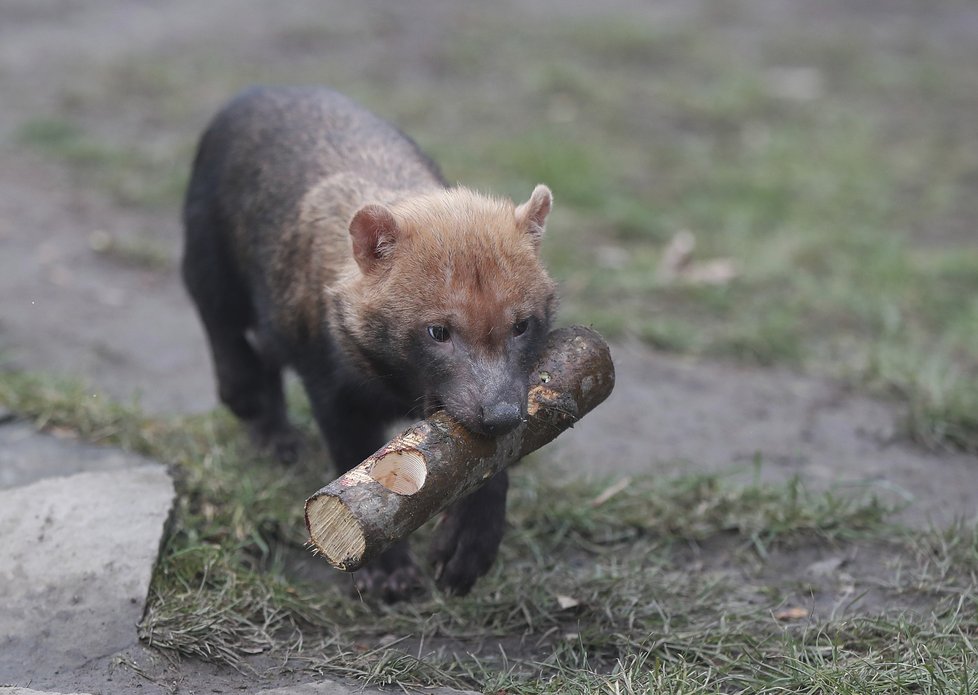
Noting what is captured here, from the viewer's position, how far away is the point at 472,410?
387cm

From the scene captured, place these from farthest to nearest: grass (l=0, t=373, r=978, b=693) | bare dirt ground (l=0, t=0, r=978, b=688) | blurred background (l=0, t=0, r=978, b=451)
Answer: blurred background (l=0, t=0, r=978, b=451), bare dirt ground (l=0, t=0, r=978, b=688), grass (l=0, t=373, r=978, b=693)

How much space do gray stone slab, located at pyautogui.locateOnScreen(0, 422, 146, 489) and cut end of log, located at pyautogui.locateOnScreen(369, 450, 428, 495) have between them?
6.08 ft

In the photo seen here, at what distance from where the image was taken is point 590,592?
15.6ft

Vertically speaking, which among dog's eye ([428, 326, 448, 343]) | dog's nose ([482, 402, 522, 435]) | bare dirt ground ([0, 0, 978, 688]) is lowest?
bare dirt ground ([0, 0, 978, 688])

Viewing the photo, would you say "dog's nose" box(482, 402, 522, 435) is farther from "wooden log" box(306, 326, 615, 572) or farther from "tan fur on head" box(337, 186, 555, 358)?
"tan fur on head" box(337, 186, 555, 358)

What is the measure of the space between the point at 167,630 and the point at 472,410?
4.58ft

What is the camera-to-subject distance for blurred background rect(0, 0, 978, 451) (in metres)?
7.54

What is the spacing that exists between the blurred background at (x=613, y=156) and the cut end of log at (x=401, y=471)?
273cm

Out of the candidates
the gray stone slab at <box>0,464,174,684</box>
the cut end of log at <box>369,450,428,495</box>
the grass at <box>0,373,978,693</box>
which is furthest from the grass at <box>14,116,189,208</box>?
the cut end of log at <box>369,450,428,495</box>

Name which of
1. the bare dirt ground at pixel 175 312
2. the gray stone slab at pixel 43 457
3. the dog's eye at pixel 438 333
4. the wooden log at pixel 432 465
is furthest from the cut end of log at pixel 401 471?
the gray stone slab at pixel 43 457

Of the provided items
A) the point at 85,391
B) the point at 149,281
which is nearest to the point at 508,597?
the point at 85,391

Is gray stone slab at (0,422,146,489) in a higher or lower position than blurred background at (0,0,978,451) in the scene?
higher

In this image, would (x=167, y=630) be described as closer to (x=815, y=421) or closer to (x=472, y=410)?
(x=472, y=410)

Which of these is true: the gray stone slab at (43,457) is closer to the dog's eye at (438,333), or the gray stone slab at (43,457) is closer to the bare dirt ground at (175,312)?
the bare dirt ground at (175,312)
